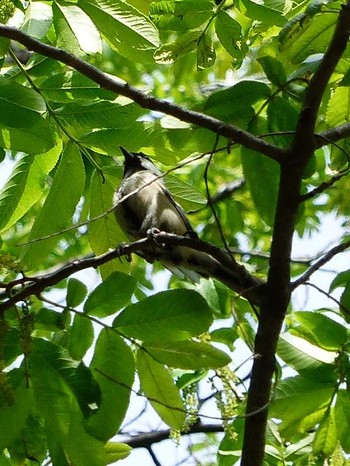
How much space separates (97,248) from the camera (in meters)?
3.16

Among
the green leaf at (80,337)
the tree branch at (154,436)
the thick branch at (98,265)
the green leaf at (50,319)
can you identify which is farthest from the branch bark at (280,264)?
the tree branch at (154,436)

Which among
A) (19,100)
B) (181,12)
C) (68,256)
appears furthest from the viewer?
(68,256)

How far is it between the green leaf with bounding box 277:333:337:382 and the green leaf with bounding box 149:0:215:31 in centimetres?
116

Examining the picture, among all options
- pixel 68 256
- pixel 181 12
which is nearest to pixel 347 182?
pixel 181 12

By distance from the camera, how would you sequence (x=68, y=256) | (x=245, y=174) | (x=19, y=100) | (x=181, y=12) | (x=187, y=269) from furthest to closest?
(x=68, y=256) < (x=187, y=269) < (x=245, y=174) < (x=181, y=12) < (x=19, y=100)

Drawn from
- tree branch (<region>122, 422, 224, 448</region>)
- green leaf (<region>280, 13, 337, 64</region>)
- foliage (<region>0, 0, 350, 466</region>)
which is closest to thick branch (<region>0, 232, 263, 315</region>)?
foliage (<region>0, 0, 350, 466</region>)

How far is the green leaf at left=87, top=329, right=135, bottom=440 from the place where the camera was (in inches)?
96.3

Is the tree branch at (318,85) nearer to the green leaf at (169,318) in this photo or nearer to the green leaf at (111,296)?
the green leaf at (169,318)

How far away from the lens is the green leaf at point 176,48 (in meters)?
2.51

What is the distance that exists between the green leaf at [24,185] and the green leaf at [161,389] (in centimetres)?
72

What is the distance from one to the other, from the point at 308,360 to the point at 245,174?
686 millimetres

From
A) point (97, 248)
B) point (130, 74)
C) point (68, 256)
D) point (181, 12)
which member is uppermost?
point (130, 74)

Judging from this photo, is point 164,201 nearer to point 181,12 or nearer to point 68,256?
point 181,12

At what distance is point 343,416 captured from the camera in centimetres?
268
